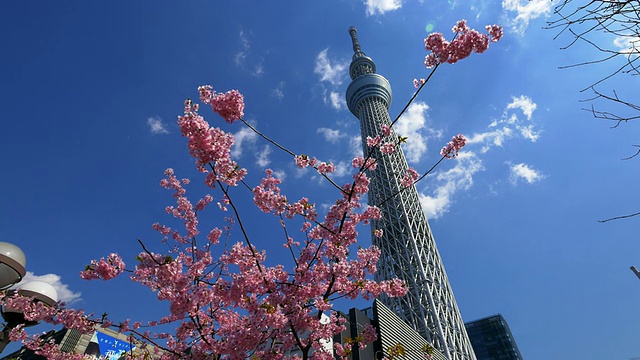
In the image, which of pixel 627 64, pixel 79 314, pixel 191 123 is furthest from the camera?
pixel 79 314

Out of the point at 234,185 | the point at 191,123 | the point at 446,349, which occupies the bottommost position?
the point at 234,185

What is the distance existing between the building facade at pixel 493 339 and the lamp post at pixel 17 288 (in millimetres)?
100580

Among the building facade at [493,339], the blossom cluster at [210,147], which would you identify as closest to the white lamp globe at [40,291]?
the blossom cluster at [210,147]

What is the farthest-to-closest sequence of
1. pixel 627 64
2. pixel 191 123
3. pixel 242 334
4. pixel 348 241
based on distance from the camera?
pixel 348 241 < pixel 242 334 < pixel 191 123 < pixel 627 64

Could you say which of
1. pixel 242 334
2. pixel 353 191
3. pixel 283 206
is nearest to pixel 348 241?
pixel 353 191

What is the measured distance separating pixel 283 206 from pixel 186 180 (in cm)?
322

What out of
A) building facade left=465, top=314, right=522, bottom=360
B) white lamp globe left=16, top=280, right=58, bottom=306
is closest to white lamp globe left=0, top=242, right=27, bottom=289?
white lamp globe left=16, top=280, right=58, bottom=306

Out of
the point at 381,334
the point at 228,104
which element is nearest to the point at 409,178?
the point at 228,104

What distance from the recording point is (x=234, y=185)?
466cm

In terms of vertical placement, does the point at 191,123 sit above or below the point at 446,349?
below

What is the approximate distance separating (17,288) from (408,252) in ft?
122

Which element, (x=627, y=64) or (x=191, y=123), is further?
(x=191, y=123)

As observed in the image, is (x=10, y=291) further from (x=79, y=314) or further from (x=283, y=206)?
(x=283, y=206)

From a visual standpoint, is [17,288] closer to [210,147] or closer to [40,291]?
[40,291]
